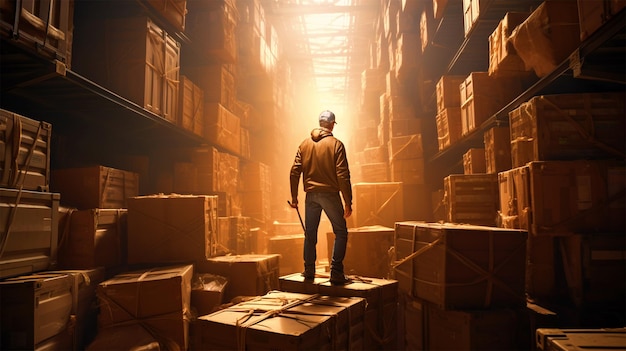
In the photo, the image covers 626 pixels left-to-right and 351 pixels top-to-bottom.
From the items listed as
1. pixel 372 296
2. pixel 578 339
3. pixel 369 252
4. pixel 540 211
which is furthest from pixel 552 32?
pixel 369 252

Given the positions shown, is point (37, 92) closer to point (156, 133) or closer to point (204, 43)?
point (156, 133)

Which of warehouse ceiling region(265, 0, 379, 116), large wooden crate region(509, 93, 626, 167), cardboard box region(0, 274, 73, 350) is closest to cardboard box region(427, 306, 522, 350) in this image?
large wooden crate region(509, 93, 626, 167)

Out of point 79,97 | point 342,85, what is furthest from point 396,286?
point 342,85

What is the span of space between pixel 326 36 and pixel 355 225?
12.5 meters

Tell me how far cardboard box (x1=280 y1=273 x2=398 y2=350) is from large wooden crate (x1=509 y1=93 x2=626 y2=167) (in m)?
2.49

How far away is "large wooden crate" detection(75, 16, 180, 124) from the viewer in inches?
263

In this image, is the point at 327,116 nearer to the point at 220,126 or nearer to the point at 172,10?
the point at 172,10

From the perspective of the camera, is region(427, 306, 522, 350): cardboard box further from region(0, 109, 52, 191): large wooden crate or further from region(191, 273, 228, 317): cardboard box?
region(0, 109, 52, 191): large wooden crate

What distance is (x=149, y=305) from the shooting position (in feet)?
15.1

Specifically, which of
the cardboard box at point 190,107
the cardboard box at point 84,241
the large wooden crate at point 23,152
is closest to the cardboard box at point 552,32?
the large wooden crate at point 23,152

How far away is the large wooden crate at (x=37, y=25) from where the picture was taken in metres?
3.79

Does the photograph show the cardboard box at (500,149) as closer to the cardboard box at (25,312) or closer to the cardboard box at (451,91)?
the cardboard box at (451,91)

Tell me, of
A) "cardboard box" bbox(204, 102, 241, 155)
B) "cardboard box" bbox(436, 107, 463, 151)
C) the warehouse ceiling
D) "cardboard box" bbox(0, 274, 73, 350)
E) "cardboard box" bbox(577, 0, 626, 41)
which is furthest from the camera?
the warehouse ceiling

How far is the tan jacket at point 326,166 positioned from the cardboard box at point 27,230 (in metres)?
3.12
